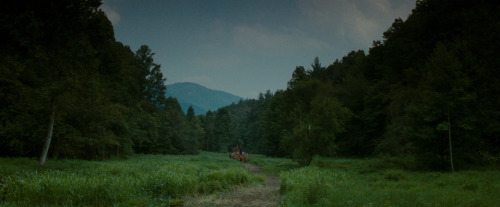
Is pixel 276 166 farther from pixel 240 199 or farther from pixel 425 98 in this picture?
pixel 240 199

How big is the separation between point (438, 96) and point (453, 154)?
3744 millimetres

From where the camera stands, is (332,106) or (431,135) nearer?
(431,135)

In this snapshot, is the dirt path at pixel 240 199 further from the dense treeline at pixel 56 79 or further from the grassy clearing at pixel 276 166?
the dense treeline at pixel 56 79

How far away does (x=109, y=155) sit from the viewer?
2581 cm

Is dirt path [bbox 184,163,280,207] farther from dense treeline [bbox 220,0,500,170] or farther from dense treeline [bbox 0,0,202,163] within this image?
dense treeline [bbox 220,0,500,170]

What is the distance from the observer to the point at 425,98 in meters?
15.0

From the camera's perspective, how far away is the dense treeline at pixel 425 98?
14.0 meters

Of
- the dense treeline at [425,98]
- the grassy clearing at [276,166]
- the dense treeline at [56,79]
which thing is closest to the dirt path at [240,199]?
the grassy clearing at [276,166]

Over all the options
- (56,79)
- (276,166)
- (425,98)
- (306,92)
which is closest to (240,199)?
(56,79)

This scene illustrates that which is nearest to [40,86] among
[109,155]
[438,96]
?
[109,155]

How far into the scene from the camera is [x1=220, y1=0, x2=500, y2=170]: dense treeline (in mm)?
14047

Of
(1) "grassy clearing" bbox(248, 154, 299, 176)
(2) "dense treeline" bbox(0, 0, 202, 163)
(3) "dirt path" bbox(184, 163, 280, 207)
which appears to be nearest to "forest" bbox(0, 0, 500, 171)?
(2) "dense treeline" bbox(0, 0, 202, 163)

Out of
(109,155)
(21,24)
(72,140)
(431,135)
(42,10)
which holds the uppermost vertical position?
(42,10)

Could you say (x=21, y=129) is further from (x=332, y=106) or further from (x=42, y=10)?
(x=332, y=106)
